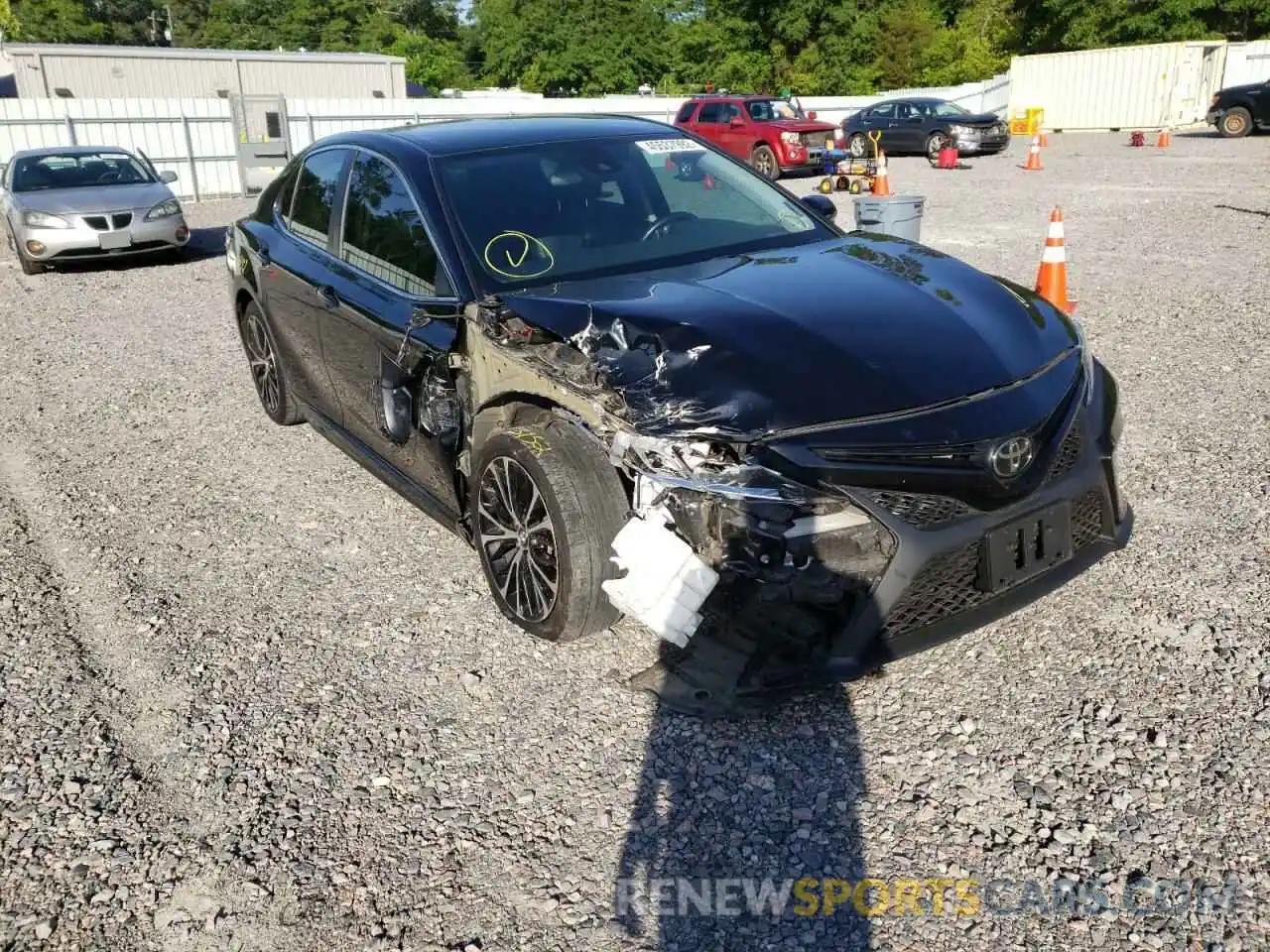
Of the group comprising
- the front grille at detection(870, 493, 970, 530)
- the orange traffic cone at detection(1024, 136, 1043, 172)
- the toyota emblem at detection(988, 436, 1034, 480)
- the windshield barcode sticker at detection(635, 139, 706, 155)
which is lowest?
the orange traffic cone at detection(1024, 136, 1043, 172)

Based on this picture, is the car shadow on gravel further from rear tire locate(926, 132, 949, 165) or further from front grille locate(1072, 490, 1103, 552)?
rear tire locate(926, 132, 949, 165)

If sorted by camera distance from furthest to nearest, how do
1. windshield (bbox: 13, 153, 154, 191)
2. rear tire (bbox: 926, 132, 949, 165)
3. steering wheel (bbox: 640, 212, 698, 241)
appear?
A: 1. rear tire (bbox: 926, 132, 949, 165)
2. windshield (bbox: 13, 153, 154, 191)
3. steering wheel (bbox: 640, 212, 698, 241)

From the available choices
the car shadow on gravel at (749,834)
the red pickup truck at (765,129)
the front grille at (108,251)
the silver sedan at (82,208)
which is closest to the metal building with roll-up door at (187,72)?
the red pickup truck at (765,129)

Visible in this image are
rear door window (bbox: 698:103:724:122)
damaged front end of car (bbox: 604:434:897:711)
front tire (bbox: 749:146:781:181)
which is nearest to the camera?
damaged front end of car (bbox: 604:434:897:711)

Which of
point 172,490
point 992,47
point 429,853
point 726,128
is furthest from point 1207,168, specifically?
point 992,47

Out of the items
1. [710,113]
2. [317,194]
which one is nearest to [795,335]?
[317,194]

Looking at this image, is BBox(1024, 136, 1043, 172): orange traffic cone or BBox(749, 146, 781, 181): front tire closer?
BBox(1024, 136, 1043, 172): orange traffic cone

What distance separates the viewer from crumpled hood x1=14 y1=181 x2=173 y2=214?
478 inches

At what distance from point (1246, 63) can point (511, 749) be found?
38794 millimetres

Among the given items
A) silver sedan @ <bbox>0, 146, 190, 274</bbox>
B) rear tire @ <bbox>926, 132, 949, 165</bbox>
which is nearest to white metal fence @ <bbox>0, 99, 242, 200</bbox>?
silver sedan @ <bbox>0, 146, 190, 274</bbox>

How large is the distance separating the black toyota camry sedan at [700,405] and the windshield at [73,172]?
33.7ft

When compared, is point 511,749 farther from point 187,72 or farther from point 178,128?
point 187,72

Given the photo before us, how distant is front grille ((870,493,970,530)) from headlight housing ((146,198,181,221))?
1196 cm

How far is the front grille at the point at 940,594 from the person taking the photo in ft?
9.48
